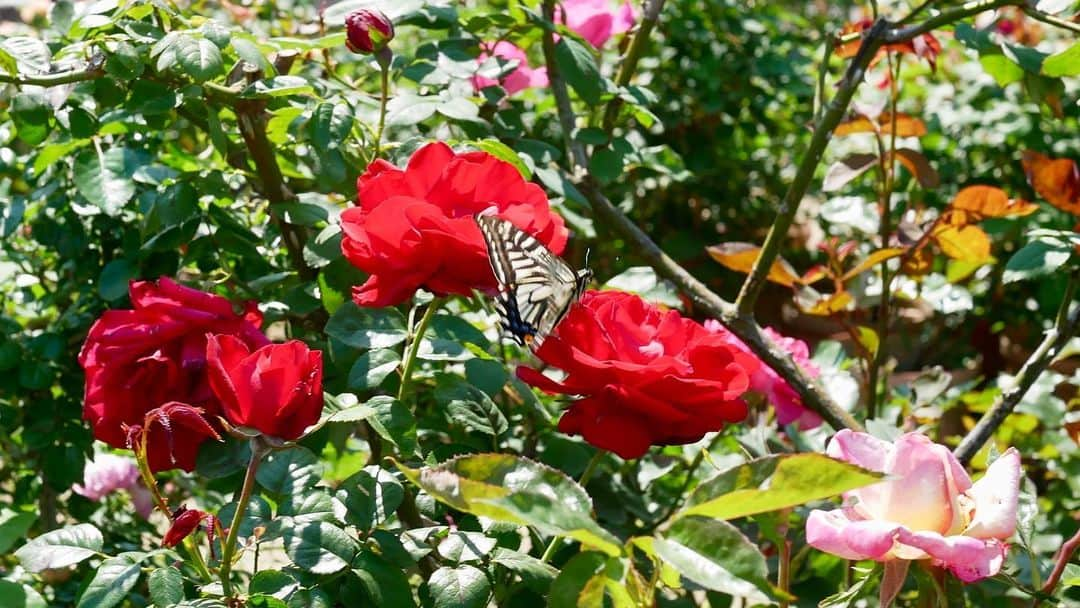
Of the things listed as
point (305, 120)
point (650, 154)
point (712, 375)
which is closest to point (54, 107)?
point (305, 120)

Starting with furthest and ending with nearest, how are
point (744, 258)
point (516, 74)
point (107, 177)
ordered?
point (516, 74), point (744, 258), point (107, 177)

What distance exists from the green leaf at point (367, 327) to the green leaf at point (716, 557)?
36cm

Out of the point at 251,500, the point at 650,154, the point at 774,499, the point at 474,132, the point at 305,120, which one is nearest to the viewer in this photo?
the point at 774,499

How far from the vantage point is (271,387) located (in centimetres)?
75

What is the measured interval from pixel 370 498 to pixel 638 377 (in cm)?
23

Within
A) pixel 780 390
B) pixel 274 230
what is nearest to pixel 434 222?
pixel 274 230

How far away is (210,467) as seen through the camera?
867 millimetres

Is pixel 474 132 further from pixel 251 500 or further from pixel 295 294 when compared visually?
pixel 251 500

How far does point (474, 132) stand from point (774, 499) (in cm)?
73

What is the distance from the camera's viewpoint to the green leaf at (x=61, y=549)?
81 centimetres

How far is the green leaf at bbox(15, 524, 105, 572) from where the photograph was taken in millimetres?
807

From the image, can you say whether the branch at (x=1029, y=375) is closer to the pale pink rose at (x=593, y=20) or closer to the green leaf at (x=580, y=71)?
the green leaf at (x=580, y=71)

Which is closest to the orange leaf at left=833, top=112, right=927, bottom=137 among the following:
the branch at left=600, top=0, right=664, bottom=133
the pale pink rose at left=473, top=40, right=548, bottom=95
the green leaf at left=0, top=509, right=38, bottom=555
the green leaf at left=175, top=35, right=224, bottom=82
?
the branch at left=600, top=0, right=664, bottom=133

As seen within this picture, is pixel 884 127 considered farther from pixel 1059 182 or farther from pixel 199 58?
pixel 199 58
